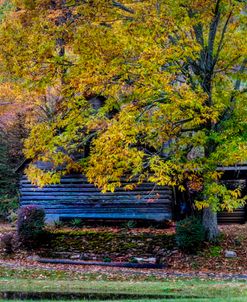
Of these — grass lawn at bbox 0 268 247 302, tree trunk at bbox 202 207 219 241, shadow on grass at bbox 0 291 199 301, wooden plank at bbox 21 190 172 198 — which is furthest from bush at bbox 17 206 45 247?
shadow on grass at bbox 0 291 199 301

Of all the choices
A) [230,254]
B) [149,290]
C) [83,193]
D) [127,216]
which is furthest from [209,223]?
[149,290]

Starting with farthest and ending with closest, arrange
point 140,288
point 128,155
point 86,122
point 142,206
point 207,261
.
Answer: point 142,206 < point 207,261 < point 86,122 < point 128,155 < point 140,288

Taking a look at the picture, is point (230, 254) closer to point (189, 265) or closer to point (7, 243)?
point (189, 265)

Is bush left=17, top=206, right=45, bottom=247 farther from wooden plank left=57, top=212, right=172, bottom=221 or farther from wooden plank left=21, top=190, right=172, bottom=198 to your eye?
wooden plank left=21, top=190, right=172, bottom=198

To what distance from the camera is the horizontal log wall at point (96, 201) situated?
22469mm

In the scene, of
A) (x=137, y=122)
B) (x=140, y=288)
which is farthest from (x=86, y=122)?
(x=140, y=288)

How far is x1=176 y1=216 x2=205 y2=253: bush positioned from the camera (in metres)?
18.1

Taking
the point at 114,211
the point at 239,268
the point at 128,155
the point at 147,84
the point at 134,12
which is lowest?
the point at 239,268

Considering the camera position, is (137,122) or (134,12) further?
(134,12)

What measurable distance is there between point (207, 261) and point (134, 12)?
30.8 ft

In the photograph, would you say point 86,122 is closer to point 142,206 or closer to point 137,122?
point 137,122

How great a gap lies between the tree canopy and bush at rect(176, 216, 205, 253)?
6.22ft

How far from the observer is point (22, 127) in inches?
1168

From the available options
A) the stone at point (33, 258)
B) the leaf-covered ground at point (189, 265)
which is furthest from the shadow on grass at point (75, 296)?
the stone at point (33, 258)
